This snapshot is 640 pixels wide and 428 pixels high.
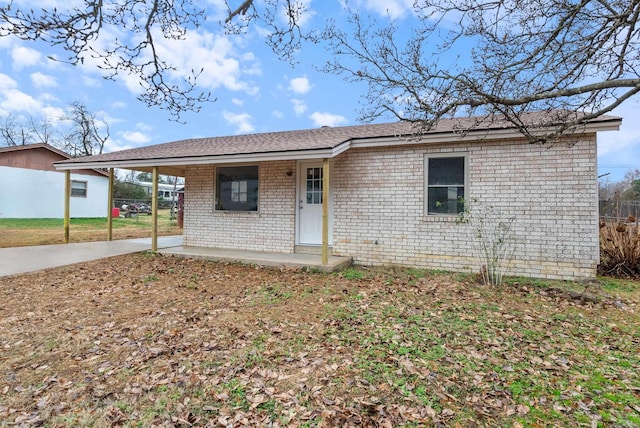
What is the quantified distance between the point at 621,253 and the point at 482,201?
3.31 metres

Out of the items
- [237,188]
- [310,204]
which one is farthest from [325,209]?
[237,188]

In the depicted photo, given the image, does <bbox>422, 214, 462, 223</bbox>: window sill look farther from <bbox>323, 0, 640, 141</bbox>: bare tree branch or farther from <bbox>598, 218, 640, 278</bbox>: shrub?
<bbox>598, 218, 640, 278</bbox>: shrub

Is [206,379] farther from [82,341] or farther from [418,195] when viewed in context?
[418,195]

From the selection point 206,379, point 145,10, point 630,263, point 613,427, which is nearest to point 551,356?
point 613,427

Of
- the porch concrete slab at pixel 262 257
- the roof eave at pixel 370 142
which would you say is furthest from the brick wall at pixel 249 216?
the roof eave at pixel 370 142

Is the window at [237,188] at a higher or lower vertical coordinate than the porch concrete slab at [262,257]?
higher

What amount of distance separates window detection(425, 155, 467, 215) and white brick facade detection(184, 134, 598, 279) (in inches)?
6.2

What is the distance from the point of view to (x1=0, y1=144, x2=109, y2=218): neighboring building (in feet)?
61.0

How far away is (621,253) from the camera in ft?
24.1

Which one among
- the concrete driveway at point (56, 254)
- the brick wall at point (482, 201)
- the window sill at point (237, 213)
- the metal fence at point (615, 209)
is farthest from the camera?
the metal fence at point (615, 209)

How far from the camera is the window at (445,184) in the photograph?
732 centimetres

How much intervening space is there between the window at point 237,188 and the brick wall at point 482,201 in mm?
2486

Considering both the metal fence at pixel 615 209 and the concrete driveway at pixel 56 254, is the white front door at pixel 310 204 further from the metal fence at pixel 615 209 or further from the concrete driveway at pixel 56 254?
the metal fence at pixel 615 209

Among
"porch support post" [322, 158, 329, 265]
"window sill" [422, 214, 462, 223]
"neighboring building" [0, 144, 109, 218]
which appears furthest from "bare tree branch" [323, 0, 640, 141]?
"neighboring building" [0, 144, 109, 218]
